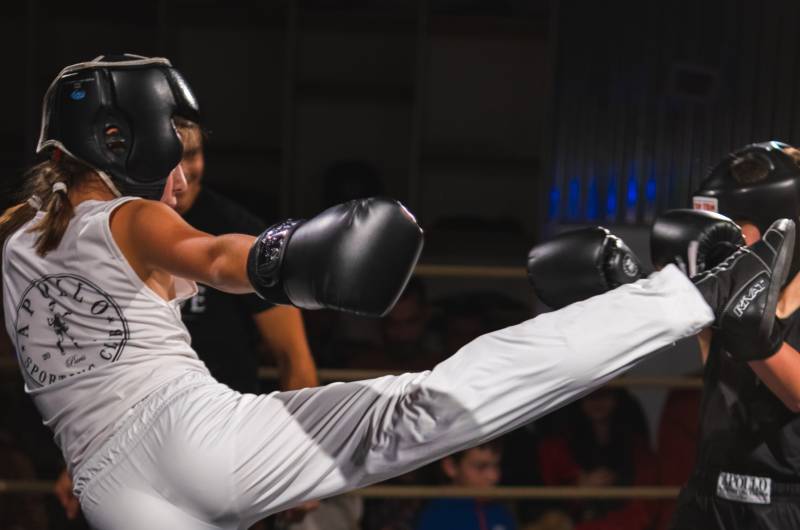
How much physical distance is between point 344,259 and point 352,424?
283 millimetres

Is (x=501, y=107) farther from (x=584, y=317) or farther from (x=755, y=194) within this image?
(x=584, y=317)

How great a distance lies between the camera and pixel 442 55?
14.3 feet

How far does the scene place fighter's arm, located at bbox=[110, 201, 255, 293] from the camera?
135 centimetres

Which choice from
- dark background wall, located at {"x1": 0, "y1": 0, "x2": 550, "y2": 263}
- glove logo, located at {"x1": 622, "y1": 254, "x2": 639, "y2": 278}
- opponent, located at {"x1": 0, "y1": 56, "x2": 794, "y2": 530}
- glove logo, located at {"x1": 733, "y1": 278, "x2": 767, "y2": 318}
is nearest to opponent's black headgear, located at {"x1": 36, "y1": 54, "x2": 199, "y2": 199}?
opponent, located at {"x1": 0, "y1": 56, "x2": 794, "y2": 530}

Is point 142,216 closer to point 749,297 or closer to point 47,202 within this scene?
point 47,202

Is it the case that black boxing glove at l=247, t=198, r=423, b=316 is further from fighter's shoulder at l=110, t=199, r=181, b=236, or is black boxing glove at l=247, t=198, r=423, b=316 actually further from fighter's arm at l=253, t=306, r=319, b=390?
fighter's arm at l=253, t=306, r=319, b=390

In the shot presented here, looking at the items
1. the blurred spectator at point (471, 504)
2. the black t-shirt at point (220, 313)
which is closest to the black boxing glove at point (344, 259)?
the black t-shirt at point (220, 313)

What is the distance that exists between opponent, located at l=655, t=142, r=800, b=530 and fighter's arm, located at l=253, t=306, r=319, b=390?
88 centimetres

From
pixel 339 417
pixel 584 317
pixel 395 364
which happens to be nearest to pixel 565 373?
pixel 584 317

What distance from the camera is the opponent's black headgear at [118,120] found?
153 centimetres

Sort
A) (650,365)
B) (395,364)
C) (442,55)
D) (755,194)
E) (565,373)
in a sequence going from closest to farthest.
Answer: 1. (565,373)
2. (755,194)
3. (395,364)
4. (650,365)
5. (442,55)

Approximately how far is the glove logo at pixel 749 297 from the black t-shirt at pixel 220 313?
3.64ft

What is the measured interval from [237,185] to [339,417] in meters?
3.02

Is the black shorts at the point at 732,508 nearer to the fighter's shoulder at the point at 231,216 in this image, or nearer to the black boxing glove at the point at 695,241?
the black boxing glove at the point at 695,241
